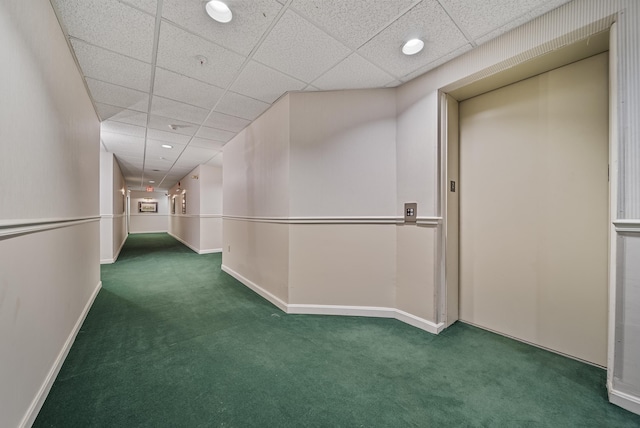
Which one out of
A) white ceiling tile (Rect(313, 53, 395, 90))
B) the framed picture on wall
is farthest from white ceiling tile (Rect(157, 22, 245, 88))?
the framed picture on wall

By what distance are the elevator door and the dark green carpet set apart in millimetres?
252

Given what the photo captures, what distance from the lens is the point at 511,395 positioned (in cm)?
158

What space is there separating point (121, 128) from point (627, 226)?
5.87m

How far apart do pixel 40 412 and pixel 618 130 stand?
380 centimetres

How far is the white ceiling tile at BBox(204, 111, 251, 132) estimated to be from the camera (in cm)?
351

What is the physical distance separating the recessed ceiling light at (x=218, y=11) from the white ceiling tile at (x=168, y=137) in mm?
3081

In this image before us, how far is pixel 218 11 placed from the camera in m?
1.71

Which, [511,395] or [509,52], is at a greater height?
[509,52]

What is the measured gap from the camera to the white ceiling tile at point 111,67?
2098 mm

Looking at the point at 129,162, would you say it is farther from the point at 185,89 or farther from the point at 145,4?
the point at 145,4

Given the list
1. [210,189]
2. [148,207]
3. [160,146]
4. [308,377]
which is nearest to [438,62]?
[308,377]

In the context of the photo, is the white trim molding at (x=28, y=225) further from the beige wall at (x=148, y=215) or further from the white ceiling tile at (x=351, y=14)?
the beige wall at (x=148, y=215)

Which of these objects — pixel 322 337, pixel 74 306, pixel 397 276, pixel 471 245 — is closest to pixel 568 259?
pixel 471 245

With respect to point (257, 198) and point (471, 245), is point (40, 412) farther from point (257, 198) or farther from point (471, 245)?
point (471, 245)
